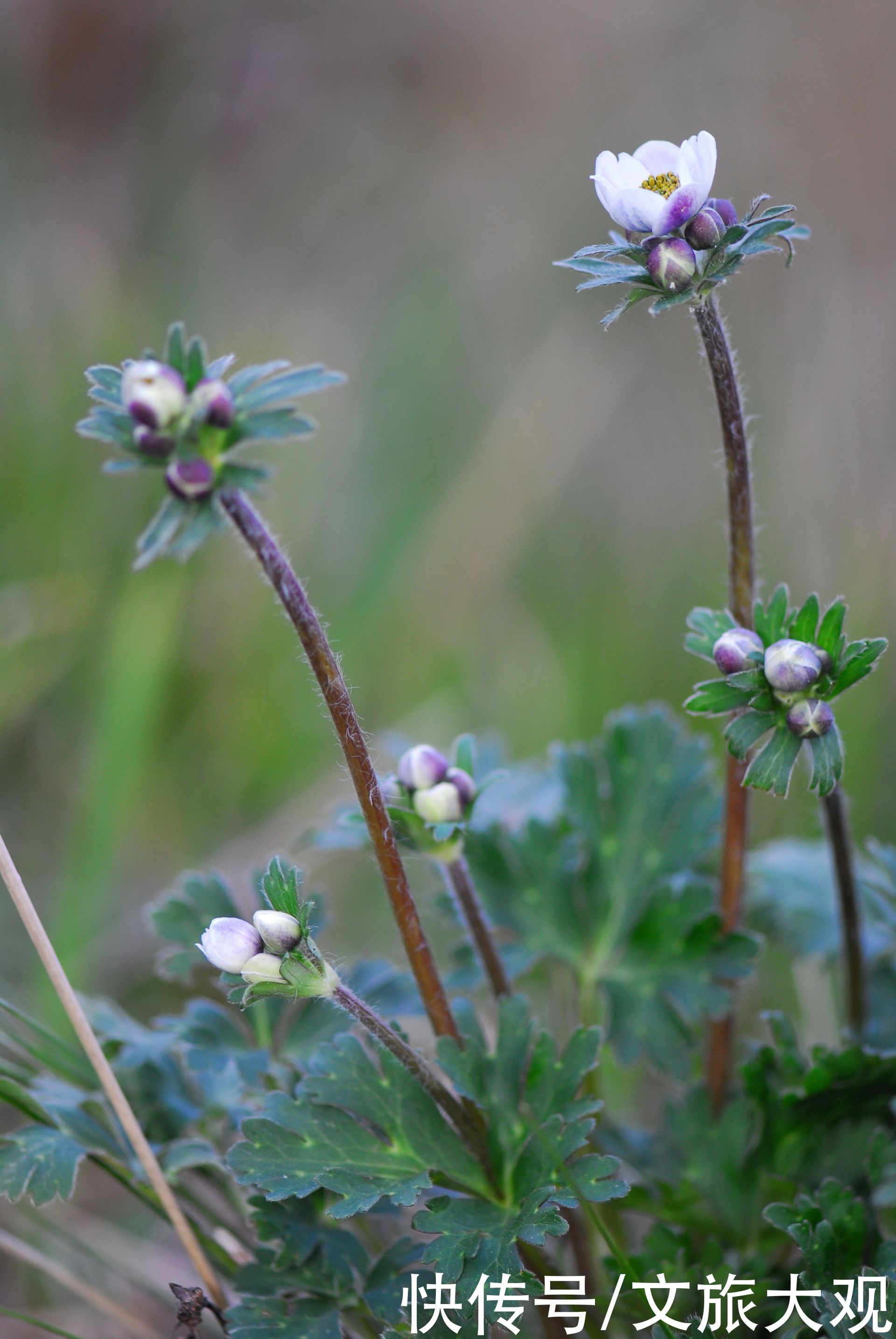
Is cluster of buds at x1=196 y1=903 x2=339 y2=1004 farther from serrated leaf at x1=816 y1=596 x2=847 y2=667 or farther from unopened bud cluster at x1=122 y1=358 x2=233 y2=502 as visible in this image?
serrated leaf at x1=816 y1=596 x2=847 y2=667

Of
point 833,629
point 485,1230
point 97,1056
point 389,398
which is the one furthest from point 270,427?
point 389,398

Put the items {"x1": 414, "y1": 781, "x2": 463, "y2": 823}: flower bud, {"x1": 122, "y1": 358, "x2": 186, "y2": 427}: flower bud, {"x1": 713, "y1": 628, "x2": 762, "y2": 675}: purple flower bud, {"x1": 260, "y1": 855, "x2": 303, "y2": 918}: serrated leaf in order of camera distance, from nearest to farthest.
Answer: {"x1": 122, "y1": 358, "x2": 186, "y2": 427}: flower bud, {"x1": 260, "y1": 855, "x2": 303, "y2": 918}: serrated leaf, {"x1": 713, "y1": 628, "x2": 762, "y2": 675}: purple flower bud, {"x1": 414, "y1": 781, "x2": 463, "y2": 823}: flower bud

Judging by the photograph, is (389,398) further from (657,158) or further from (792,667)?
(792,667)

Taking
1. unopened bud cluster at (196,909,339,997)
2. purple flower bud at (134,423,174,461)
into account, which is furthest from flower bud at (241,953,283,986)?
purple flower bud at (134,423,174,461)

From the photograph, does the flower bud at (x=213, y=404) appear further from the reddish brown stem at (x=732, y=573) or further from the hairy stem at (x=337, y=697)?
the reddish brown stem at (x=732, y=573)

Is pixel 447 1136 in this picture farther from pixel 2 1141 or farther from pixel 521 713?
pixel 521 713

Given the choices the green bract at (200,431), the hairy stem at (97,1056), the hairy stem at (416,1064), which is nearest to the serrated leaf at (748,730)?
the hairy stem at (416,1064)
